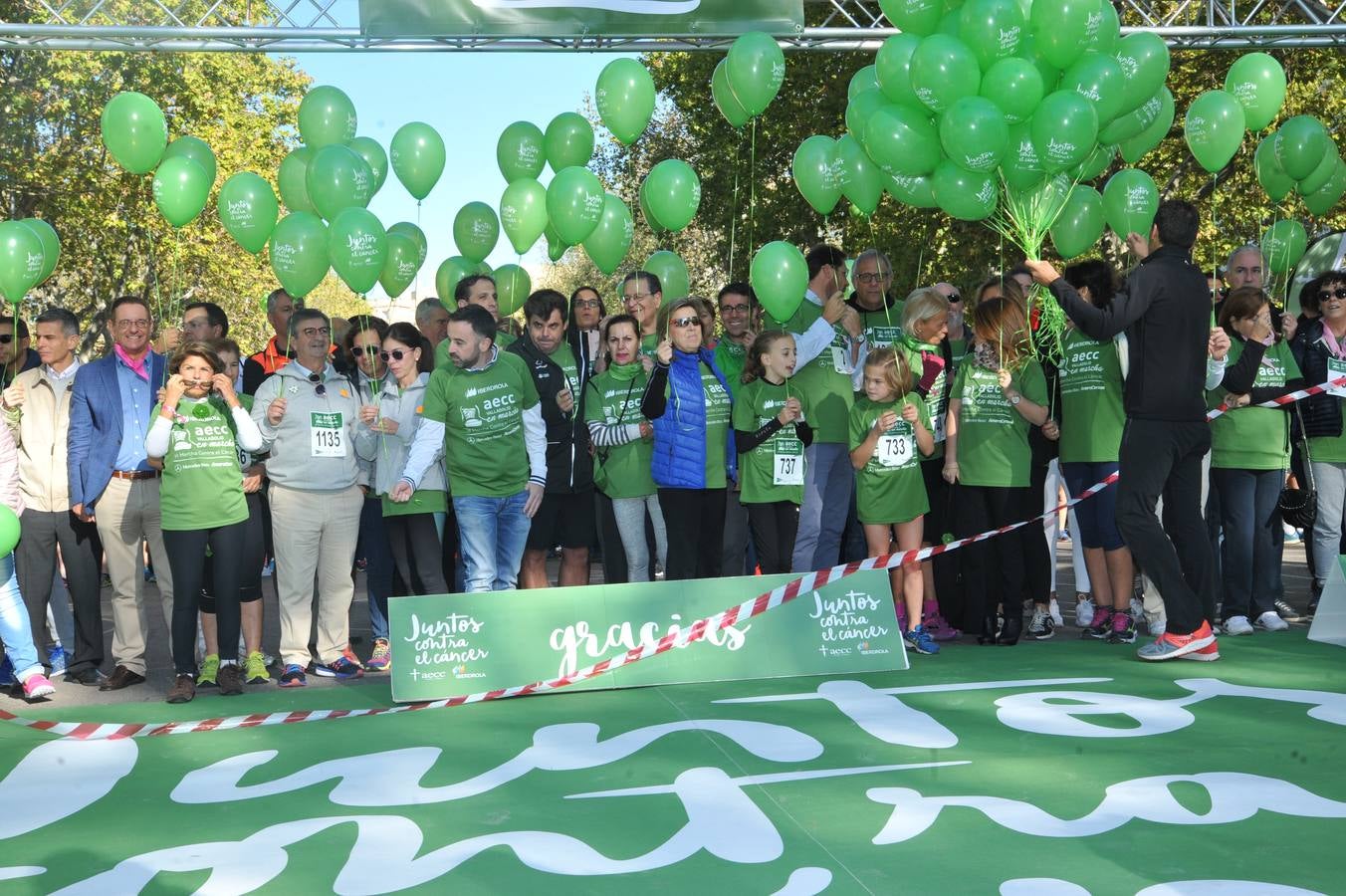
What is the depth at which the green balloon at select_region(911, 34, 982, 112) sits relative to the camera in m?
6.83

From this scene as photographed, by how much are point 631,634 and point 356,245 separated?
8.32 ft

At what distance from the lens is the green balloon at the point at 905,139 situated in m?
7.23

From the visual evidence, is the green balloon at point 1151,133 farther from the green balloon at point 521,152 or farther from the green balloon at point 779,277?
the green balloon at point 521,152

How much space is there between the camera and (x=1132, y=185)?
297 inches

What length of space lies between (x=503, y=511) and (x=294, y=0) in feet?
12.3

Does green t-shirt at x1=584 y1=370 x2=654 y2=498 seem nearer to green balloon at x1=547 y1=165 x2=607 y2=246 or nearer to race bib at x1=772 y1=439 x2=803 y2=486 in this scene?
race bib at x1=772 y1=439 x2=803 y2=486

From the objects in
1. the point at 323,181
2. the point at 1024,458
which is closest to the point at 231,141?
the point at 323,181

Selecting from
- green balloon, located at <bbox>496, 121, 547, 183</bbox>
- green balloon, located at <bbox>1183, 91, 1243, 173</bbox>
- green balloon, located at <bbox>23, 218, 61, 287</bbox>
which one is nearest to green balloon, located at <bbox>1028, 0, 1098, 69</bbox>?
green balloon, located at <bbox>1183, 91, 1243, 173</bbox>

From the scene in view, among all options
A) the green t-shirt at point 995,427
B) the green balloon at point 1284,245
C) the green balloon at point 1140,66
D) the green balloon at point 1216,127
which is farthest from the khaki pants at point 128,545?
the green balloon at point 1284,245

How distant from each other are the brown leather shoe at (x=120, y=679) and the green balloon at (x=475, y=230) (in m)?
3.52

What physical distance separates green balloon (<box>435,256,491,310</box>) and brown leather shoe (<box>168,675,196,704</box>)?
3229mm

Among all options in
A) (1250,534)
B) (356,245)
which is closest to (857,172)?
(356,245)

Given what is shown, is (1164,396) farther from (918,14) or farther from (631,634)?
(631,634)

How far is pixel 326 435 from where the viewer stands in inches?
279
